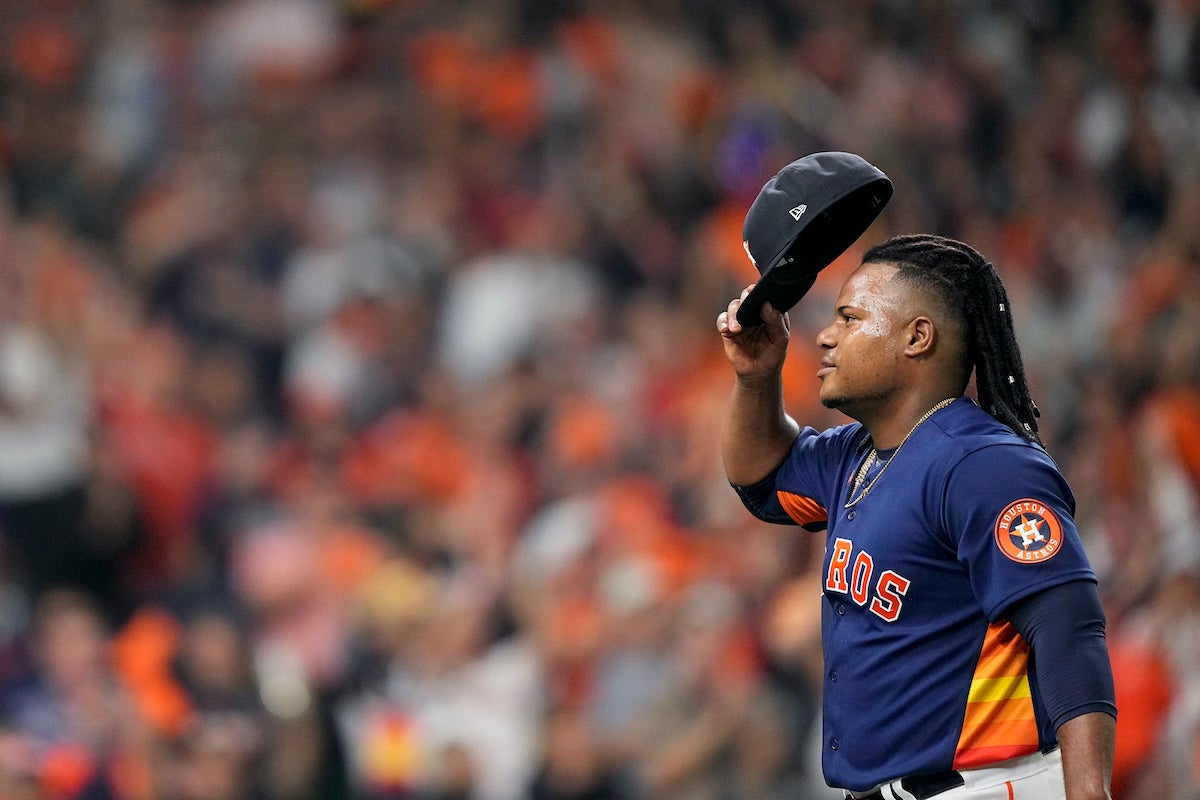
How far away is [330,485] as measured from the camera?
6.21 m

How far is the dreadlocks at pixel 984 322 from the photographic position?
2.25m

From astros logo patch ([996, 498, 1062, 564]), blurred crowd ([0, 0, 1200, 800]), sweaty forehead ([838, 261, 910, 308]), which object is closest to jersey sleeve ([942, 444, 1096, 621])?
astros logo patch ([996, 498, 1062, 564])

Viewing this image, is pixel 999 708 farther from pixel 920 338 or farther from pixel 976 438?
pixel 920 338

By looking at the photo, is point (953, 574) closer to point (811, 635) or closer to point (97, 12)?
point (811, 635)

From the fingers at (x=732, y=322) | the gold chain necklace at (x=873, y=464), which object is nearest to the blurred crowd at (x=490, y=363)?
the gold chain necklace at (x=873, y=464)

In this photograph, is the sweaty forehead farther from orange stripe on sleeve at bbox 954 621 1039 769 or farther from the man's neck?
orange stripe on sleeve at bbox 954 621 1039 769

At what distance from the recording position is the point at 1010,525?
202 cm

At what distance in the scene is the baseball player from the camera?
1.99m

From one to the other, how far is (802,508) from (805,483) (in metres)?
0.06

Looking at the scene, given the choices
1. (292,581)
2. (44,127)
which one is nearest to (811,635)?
(292,581)

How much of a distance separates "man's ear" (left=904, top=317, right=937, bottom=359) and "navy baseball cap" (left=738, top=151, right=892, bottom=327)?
20 centimetres

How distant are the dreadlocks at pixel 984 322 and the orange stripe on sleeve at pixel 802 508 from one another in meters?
0.39

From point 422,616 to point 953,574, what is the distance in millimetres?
3655

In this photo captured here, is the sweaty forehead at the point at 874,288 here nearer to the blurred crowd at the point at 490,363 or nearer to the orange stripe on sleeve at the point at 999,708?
the orange stripe on sleeve at the point at 999,708
